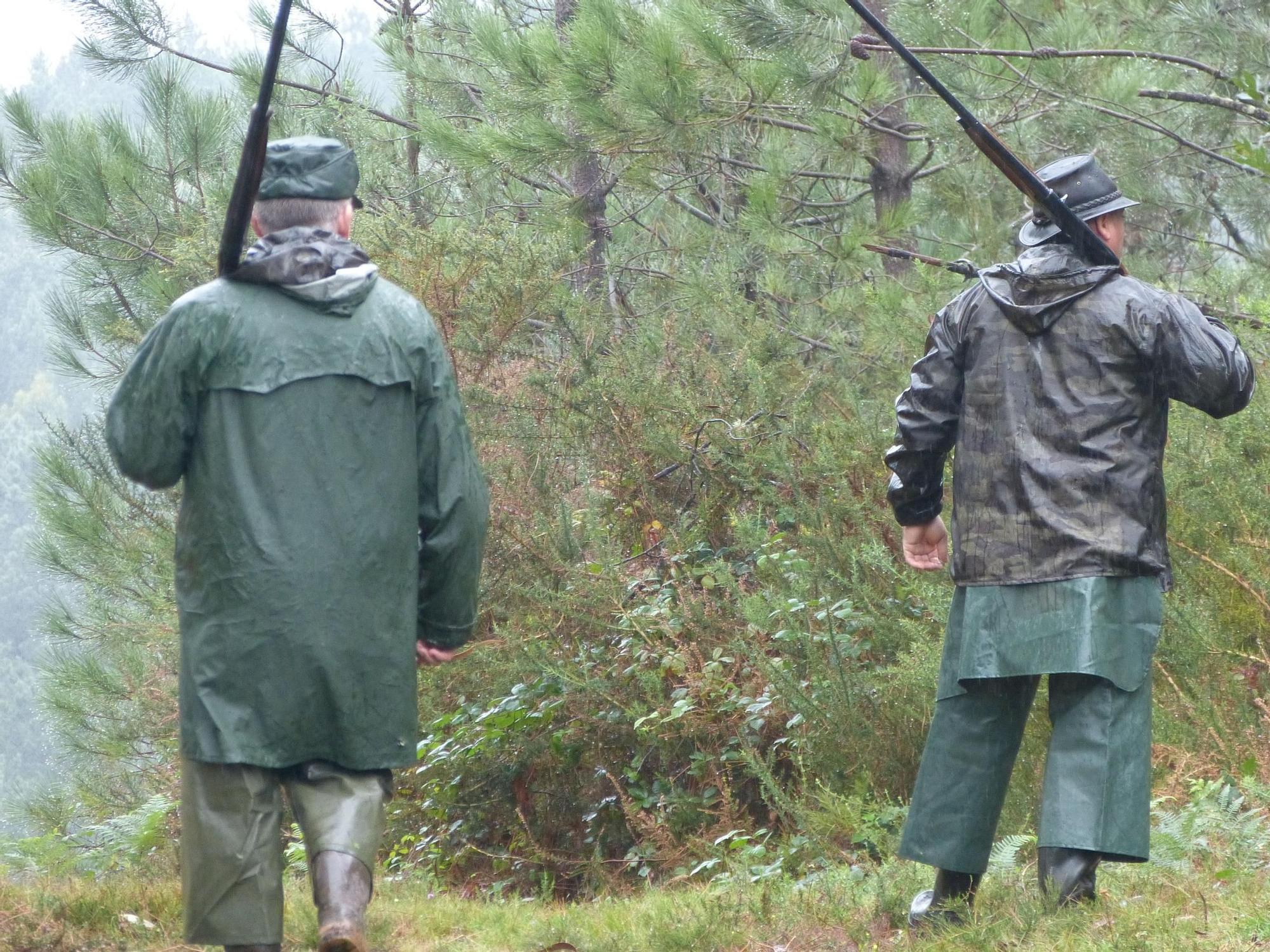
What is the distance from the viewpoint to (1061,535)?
12.5ft

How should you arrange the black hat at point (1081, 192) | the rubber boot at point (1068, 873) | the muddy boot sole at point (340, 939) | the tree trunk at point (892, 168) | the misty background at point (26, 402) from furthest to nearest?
the misty background at point (26, 402) → the tree trunk at point (892, 168) → the black hat at point (1081, 192) → the rubber boot at point (1068, 873) → the muddy boot sole at point (340, 939)

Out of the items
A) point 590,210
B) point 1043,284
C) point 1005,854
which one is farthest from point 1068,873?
point 590,210

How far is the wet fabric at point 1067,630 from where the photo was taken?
3.76 metres

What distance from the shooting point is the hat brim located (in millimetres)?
4027

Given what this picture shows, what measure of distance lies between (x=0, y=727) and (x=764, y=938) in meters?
63.0

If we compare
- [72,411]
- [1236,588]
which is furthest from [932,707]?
[72,411]

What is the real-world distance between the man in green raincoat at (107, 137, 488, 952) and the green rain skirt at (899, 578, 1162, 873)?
4.45ft

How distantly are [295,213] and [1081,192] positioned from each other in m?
2.00

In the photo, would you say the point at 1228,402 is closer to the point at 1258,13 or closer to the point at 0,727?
the point at 1258,13

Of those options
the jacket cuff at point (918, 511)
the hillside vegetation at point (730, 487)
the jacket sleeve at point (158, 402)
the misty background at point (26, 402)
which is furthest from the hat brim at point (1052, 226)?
the misty background at point (26, 402)

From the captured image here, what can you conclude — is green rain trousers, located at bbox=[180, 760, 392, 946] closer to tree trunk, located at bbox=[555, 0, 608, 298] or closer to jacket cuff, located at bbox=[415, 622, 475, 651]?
jacket cuff, located at bbox=[415, 622, 475, 651]

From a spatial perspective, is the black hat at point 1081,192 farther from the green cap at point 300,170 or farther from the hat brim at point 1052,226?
the green cap at point 300,170

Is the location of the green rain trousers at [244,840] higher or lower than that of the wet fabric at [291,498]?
lower

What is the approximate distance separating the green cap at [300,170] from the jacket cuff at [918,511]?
175 centimetres
